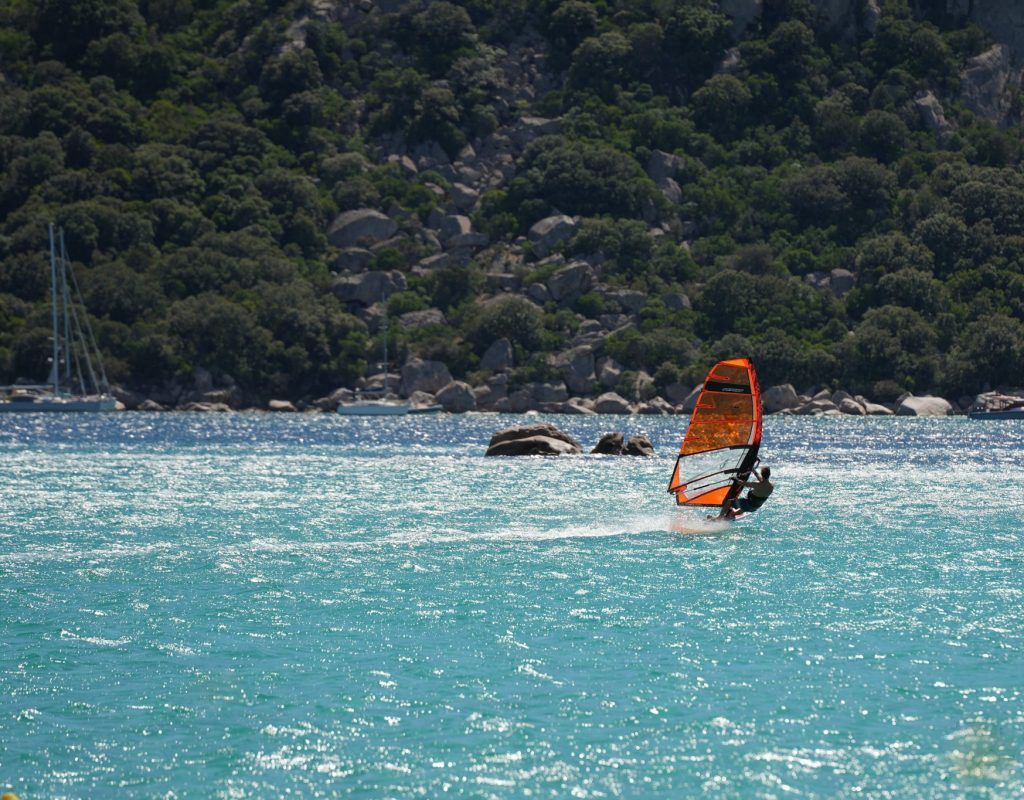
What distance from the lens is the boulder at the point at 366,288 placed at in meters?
164

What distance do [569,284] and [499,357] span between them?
1682cm

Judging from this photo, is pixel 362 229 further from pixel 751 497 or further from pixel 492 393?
pixel 751 497

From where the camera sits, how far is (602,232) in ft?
558

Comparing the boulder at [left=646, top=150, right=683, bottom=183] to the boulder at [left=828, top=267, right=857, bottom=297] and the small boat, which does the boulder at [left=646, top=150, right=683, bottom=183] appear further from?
the small boat

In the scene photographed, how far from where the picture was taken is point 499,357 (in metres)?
151

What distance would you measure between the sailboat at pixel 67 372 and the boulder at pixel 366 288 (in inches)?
1161

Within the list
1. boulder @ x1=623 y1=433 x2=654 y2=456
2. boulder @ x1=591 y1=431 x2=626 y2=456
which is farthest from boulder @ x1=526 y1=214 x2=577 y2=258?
boulder @ x1=591 y1=431 x2=626 y2=456

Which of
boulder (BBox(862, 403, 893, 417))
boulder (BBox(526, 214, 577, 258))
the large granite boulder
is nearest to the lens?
the large granite boulder

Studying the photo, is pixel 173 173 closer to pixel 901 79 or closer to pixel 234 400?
pixel 234 400

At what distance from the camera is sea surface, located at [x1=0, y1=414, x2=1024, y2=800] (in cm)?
1758

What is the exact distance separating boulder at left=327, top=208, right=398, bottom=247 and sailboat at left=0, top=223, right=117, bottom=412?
119ft

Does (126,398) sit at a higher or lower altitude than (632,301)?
lower

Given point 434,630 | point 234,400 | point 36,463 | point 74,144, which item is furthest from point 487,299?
point 434,630

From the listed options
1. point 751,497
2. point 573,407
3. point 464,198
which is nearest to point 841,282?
point 573,407
